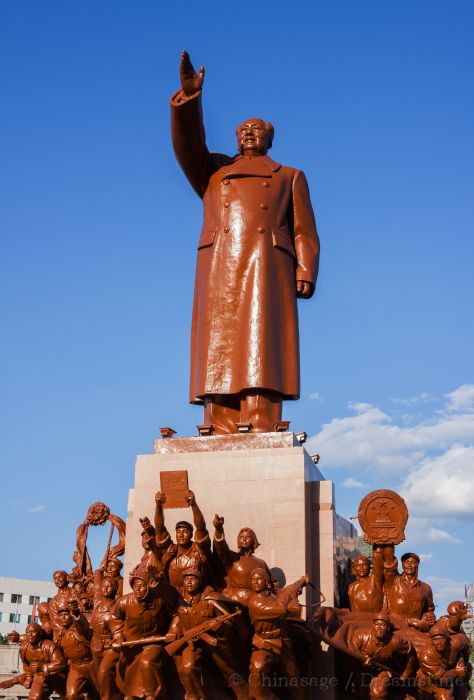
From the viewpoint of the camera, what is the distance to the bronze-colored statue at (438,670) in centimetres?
1002

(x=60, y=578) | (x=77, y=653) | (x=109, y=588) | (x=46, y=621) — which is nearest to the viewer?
(x=77, y=653)

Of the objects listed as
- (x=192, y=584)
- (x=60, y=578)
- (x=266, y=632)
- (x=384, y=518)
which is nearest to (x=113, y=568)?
(x=60, y=578)

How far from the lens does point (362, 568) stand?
434 inches

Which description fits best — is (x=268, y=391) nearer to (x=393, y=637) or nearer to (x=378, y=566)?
(x=378, y=566)

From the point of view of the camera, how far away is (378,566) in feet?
36.1

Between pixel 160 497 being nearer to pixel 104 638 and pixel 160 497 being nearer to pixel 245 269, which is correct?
pixel 104 638

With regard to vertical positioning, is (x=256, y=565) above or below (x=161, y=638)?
above

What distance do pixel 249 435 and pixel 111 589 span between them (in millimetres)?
2450

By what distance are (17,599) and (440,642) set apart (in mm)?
55826

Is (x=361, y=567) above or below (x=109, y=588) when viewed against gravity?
above

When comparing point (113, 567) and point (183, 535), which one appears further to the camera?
point (113, 567)

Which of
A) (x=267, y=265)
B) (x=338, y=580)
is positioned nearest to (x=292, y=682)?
(x=338, y=580)

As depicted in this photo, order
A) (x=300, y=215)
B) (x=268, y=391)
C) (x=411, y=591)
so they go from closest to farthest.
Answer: (x=411, y=591) → (x=268, y=391) → (x=300, y=215)

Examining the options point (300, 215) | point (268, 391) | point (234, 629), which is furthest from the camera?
point (300, 215)
